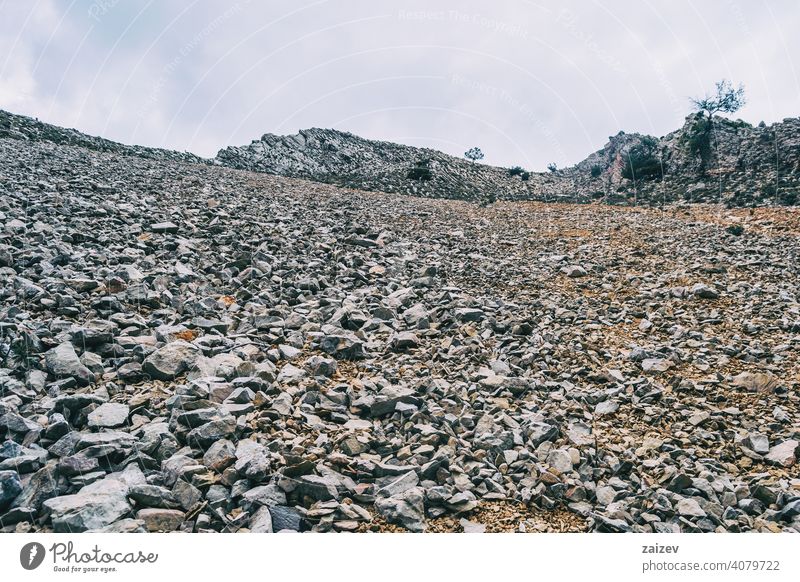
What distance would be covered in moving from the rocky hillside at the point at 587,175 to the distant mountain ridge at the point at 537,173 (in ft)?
0.32

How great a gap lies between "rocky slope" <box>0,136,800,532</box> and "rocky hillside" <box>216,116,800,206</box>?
19.6m

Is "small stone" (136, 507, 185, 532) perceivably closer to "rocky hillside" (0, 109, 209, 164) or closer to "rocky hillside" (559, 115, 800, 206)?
"rocky hillside" (559, 115, 800, 206)

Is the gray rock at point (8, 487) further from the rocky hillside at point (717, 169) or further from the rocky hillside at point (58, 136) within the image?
the rocky hillside at point (717, 169)

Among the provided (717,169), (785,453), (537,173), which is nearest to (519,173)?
(537,173)

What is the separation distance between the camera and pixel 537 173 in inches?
2456

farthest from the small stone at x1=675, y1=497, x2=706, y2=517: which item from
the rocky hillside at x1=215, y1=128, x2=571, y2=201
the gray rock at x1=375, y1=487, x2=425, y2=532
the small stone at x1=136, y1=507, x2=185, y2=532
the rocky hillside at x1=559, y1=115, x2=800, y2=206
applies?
the rocky hillside at x1=215, y1=128, x2=571, y2=201

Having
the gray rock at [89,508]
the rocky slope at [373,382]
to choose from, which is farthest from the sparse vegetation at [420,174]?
the gray rock at [89,508]

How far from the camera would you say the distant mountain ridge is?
31641 mm

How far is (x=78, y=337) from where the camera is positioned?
7320 mm

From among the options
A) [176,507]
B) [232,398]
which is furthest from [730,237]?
[176,507]
